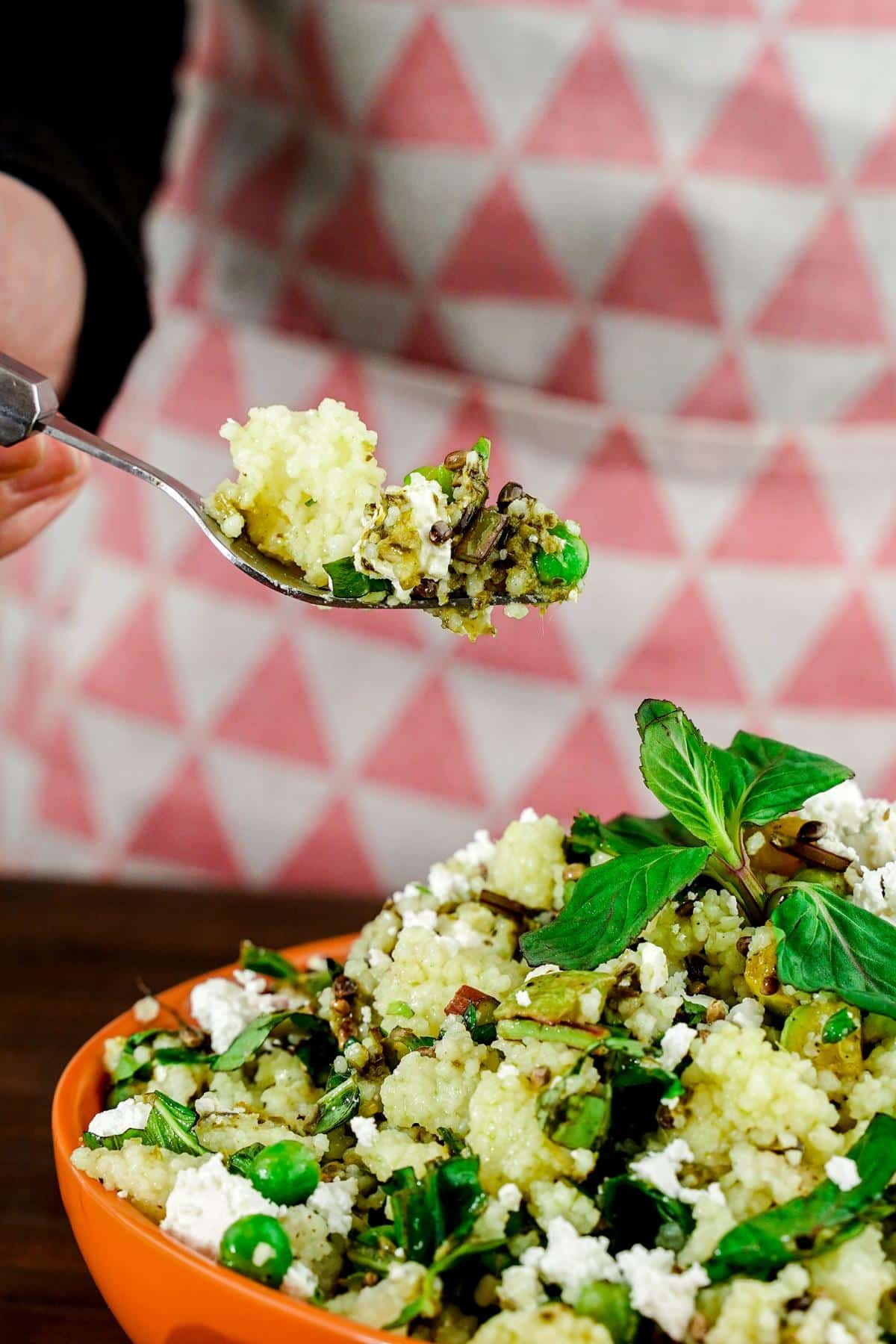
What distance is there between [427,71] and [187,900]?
1.40m

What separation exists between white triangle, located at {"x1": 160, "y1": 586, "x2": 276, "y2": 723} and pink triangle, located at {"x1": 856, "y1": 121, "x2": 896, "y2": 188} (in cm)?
122

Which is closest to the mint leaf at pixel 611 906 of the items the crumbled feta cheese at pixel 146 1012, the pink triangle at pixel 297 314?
the crumbled feta cheese at pixel 146 1012

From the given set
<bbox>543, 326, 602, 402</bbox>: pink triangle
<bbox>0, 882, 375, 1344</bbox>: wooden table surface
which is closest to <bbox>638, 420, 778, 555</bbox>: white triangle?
<bbox>543, 326, 602, 402</bbox>: pink triangle

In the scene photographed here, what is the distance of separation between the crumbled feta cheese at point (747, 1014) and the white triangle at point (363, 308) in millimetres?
1723

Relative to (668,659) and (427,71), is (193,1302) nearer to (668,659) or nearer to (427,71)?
(668,659)

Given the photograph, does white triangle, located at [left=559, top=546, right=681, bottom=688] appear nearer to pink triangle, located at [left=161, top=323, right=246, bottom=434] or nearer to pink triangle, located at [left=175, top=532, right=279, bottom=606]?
pink triangle, located at [left=175, top=532, right=279, bottom=606]

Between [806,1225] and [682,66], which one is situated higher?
[682,66]

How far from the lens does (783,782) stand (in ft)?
2.96

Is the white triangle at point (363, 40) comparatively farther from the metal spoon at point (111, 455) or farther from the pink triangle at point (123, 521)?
the metal spoon at point (111, 455)

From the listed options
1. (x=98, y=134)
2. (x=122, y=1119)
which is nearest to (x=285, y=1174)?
(x=122, y=1119)

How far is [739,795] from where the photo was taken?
0.91m

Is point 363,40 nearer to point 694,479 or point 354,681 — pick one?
point 694,479

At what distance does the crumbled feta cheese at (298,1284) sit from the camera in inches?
26.8

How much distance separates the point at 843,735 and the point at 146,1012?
1535 mm
